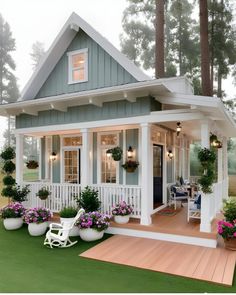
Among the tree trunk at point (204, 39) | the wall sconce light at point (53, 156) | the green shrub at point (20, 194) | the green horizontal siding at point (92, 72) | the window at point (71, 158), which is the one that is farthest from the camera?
the tree trunk at point (204, 39)

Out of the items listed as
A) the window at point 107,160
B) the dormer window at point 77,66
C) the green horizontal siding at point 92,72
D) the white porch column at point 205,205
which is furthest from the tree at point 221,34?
the white porch column at point 205,205

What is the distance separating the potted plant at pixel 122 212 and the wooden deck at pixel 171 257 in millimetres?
603

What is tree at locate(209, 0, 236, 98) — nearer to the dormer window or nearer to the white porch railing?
the dormer window

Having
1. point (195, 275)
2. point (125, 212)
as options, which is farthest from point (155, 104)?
point (195, 275)

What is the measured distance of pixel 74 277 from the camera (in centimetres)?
438

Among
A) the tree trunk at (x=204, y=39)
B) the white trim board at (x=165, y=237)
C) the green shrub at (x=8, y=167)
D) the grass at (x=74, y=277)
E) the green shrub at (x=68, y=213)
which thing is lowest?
the grass at (x=74, y=277)

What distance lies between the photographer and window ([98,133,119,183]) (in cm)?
877

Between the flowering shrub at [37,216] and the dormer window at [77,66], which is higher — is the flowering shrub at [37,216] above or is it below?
below

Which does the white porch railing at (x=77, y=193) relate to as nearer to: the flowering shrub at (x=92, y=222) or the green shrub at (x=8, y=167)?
the green shrub at (x=8, y=167)

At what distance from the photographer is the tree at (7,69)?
992 inches

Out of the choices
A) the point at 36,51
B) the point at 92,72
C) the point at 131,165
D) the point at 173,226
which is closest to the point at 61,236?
the point at 173,226

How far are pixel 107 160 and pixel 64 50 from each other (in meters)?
4.16

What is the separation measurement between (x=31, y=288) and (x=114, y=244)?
8.14 ft

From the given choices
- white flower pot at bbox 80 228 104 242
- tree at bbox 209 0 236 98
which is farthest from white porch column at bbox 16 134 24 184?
tree at bbox 209 0 236 98
